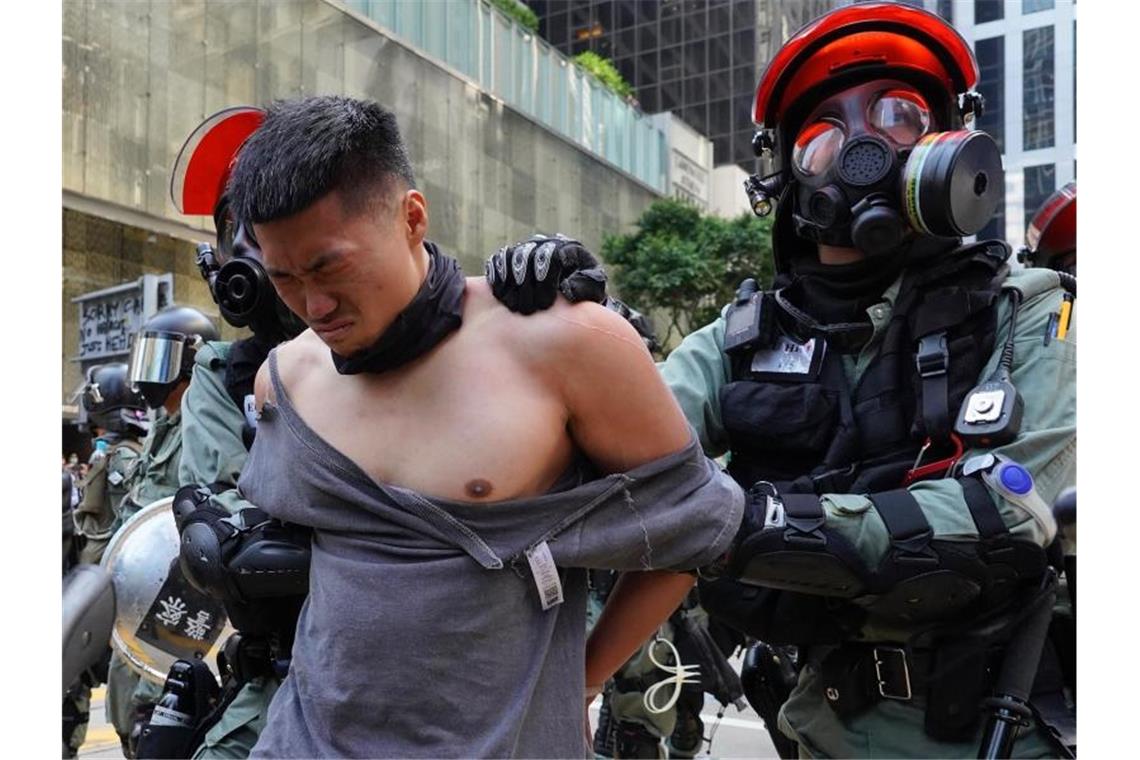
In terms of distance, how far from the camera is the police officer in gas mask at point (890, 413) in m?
2.21

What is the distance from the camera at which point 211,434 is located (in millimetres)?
2941

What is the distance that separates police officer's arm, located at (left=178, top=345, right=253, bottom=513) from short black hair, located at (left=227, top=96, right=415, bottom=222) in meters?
1.28

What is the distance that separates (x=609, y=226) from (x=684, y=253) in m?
3.87

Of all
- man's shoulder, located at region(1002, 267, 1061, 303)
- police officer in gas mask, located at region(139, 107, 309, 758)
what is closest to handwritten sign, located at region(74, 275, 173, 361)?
police officer in gas mask, located at region(139, 107, 309, 758)

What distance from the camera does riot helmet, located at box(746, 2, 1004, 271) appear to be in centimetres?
255

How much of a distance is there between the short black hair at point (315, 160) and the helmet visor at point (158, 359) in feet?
11.5

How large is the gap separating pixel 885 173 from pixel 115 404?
632cm

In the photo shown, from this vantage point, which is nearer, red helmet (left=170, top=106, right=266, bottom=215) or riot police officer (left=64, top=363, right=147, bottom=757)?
red helmet (left=170, top=106, right=266, bottom=215)

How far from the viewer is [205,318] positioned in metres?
5.96

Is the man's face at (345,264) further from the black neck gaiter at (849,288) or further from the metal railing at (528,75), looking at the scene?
the metal railing at (528,75)

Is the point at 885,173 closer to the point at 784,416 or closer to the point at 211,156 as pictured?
the point at 784,416

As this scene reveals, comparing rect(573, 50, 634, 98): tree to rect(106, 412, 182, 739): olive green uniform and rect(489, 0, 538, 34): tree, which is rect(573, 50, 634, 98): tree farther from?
rect(106, 412, 182, 739): olive green uniform

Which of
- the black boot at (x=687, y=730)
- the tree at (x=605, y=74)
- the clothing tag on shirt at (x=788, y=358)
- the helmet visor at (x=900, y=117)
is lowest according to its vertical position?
the black boot at (x=687, y=730)

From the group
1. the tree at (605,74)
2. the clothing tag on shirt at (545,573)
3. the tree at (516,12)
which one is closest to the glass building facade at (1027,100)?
the tree at (605,74)
